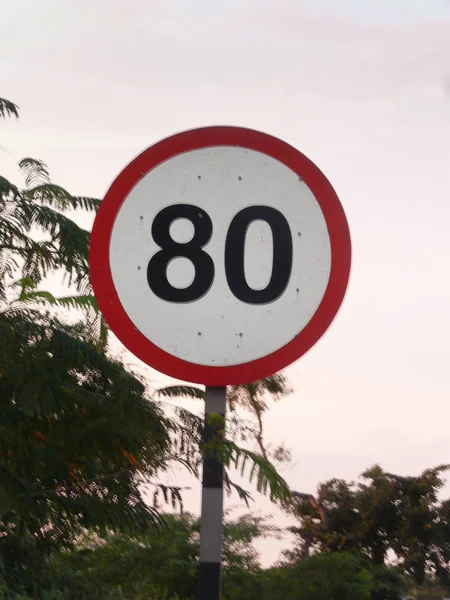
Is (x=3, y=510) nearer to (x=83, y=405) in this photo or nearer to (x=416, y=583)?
(x=83, y=405)

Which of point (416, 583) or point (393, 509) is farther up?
point (393, 509)

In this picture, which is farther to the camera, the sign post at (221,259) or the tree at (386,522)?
the tree at (386,522)

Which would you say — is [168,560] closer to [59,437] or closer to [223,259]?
[59,437]

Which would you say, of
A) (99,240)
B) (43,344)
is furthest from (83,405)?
(99,240)

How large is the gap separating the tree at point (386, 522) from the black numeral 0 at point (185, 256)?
16.7 metres

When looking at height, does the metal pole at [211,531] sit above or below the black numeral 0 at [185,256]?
below

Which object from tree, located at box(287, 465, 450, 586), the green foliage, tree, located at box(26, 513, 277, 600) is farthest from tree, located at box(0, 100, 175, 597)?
tree, located at box(287, 465, 450, 586)

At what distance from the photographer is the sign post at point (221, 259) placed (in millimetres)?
2838

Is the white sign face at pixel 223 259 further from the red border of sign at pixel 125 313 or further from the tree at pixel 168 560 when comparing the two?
the tree at pixel 168 560

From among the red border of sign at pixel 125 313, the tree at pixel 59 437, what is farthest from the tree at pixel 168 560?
the red border of sign at pixel 125 313

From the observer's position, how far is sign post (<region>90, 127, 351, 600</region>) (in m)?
2.84

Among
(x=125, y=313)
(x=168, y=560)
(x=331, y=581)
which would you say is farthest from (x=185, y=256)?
(x=331, y=581)

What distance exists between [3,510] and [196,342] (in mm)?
5391

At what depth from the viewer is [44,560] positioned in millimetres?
9367
